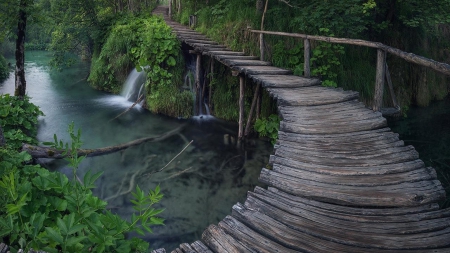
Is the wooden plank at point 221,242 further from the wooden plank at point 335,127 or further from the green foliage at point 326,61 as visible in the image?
the green foliage at point 326,61

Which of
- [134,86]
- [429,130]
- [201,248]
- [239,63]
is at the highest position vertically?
[239,63]

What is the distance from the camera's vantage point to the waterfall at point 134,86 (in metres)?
13.5

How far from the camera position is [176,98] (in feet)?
38.2

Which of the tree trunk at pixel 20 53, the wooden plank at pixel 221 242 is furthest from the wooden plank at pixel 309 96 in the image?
the tree trunk at pixel 20 53

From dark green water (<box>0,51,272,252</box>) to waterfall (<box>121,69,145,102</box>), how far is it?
449mm

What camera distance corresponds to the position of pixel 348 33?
34.2 feet

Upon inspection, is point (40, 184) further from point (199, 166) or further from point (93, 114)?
point (93, 114)

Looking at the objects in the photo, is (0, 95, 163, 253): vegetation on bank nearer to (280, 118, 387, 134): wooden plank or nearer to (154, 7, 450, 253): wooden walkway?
(154, 7, 450, 253): wooden walkway

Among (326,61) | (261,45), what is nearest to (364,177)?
(326,61)

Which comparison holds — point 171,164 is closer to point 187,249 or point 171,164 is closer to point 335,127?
point 335,127

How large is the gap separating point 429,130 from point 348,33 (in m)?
4.28

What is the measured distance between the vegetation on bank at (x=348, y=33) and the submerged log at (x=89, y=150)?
3974 millimetres

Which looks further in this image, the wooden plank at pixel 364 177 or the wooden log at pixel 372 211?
the wooden plank at pixel 364 177

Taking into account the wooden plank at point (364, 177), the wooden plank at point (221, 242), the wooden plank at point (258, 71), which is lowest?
the wooden plank at point (221, 242)
